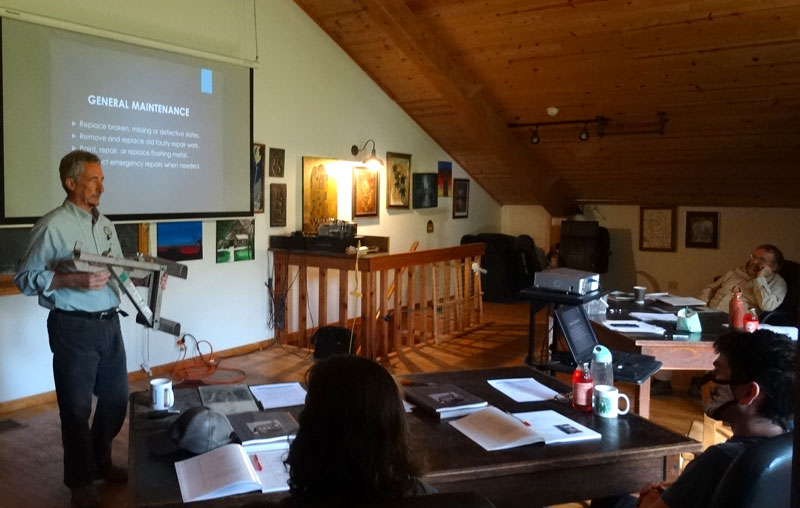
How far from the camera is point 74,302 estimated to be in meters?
2.76

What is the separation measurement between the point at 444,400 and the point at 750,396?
0.87 metres

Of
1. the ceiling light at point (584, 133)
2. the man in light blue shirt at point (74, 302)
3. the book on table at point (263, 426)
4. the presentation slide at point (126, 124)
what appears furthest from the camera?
the ceiling light at point (584, 133)

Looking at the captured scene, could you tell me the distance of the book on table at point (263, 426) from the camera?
1783 mm

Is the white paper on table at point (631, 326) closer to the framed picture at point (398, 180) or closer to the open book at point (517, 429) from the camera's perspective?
the open book at point (517, 429)

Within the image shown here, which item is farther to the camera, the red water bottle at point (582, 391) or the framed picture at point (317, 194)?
the framed picture at point (317, 194)

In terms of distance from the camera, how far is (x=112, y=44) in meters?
4.25

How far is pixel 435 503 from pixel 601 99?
5197mm

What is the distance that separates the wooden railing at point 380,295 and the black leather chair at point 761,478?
3758mm

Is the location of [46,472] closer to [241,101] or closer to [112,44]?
[112,44]

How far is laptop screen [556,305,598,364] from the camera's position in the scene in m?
→ 2.74

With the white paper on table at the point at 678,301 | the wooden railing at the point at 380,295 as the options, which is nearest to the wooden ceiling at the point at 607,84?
the wooden railing at the point at 380,295

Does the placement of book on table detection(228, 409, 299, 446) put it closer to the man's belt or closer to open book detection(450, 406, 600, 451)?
open book detection(450, 406, 600, 451)

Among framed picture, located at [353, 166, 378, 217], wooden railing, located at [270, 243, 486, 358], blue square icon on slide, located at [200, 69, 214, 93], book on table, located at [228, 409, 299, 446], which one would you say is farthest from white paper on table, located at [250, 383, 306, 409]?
framed picture, located at [353, 166, 378, 217]

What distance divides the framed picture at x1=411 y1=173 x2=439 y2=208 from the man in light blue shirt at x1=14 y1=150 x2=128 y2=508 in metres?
4.55
